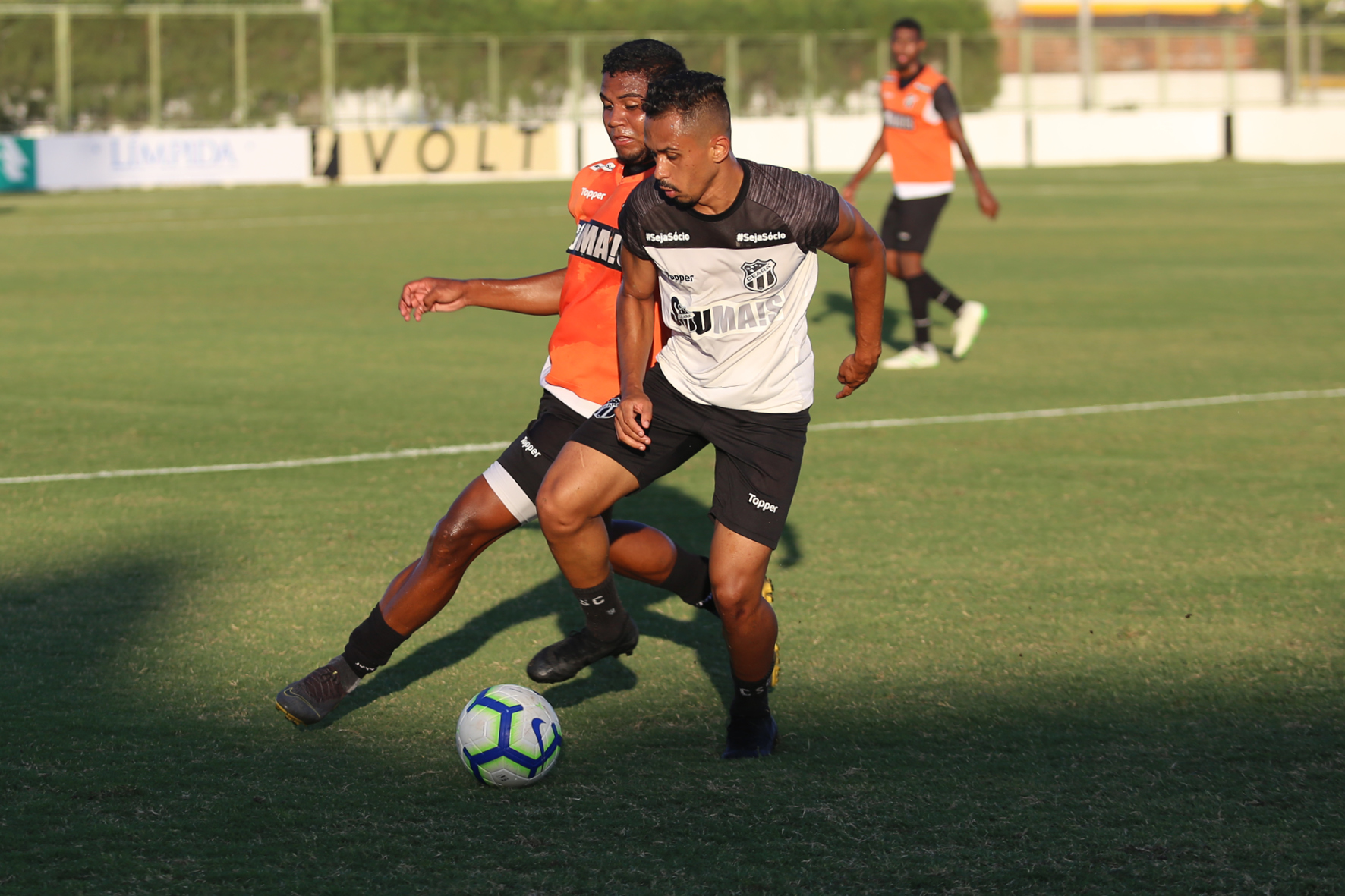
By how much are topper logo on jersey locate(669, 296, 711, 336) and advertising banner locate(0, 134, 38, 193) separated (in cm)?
3058

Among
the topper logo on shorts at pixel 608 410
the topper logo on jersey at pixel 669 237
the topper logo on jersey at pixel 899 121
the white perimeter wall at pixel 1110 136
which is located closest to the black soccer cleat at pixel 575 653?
the topper logo on shorts at pixel 608 410

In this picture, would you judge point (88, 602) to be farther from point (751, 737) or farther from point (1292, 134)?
point (1292, 134)

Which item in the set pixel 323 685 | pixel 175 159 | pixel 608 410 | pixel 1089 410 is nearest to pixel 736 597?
pixel 608 410

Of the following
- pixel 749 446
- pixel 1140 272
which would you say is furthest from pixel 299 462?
pixel 1140 272

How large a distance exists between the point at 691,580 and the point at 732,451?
86 cm

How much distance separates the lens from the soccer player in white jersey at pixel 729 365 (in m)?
4.25

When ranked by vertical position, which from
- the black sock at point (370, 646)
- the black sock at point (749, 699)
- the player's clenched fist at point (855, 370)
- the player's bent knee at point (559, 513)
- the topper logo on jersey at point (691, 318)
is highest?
the topper logo on jersey at point (691, 318)

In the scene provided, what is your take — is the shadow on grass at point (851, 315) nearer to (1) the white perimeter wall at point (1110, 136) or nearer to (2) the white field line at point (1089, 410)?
(2) the white field line at point (1089, 410)

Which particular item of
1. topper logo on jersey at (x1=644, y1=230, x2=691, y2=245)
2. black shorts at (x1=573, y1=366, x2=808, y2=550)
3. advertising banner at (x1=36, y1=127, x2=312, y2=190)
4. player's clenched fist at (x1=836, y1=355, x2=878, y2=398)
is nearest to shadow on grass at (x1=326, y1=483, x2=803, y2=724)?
black shorts at (x1=573, y1=366, x2=808, y2=550)

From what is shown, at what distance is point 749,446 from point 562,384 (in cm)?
73

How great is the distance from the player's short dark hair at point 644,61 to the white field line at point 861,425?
4078 mm

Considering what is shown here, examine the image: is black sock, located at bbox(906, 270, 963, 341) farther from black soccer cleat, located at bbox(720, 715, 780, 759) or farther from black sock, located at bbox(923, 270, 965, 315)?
black soccer cleat, located at bbox(720, 715, 780, 759)

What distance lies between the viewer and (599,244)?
4.84 m

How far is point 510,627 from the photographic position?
5.61 meters
